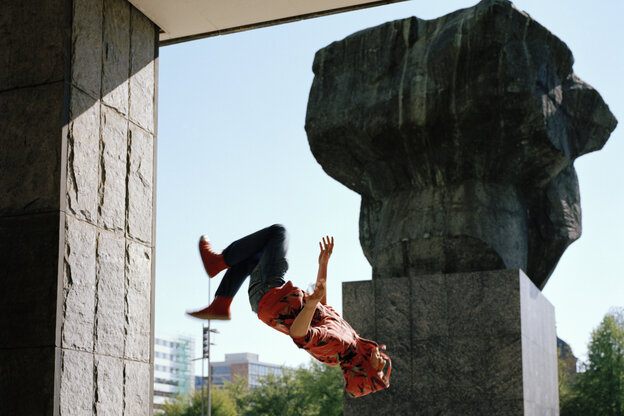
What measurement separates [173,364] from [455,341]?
131 meters

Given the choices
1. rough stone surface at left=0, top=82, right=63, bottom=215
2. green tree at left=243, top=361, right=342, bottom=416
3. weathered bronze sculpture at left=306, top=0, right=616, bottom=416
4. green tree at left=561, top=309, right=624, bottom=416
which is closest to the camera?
rough stone surface at left=0, top=82, right=63, bottom=215

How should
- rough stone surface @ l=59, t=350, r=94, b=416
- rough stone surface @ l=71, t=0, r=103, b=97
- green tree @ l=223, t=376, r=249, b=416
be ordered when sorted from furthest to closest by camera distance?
green tree @ l=223, t=376, r=249, b=416 → rough stone surface @ l=71, t=0, r=103, b=97 → rough stone surface @ l=59, t=350, r=94, b=416

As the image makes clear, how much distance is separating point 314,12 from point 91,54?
1.92m

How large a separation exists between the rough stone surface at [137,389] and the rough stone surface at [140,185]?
34.5 inches

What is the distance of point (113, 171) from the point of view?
520 centimetres

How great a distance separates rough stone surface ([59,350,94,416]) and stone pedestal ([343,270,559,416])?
351 inches

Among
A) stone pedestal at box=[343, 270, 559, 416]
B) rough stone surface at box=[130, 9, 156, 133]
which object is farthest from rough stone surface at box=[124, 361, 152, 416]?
stone pedestal at box=[343, 270, 559, 416]

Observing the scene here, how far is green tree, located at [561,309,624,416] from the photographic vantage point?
3806cm

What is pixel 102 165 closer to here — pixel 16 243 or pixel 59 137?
pixel 59 137

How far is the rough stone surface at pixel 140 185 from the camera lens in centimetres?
537

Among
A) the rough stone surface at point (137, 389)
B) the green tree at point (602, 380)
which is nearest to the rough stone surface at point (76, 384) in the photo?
the rough stone surface at point (137, 389)

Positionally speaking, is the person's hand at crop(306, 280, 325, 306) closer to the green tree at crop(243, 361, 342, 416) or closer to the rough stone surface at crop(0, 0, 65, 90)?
the rough stone surface at crop(0, 0, 65, 90)

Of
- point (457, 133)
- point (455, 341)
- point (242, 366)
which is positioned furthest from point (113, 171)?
point (242, 366)

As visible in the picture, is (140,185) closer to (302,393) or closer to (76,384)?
(76,384)
